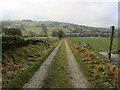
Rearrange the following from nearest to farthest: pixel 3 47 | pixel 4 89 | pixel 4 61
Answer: pixel 4 89, pixel 4 61, pixel 3 47

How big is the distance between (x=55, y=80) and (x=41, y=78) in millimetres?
1103

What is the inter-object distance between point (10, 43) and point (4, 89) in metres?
8.40

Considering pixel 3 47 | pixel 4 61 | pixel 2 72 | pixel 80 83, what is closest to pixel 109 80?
pixel 80 83

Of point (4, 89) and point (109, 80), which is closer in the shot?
point (4, 89)

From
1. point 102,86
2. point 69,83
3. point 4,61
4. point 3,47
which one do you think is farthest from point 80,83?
point 3,47

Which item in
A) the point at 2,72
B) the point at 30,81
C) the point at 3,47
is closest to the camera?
the point at 30,81

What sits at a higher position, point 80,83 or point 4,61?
point 4,61

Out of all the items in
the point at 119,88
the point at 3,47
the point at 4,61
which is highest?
the point at 3,47

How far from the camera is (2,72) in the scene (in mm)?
10234

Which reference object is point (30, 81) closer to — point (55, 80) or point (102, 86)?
point (55, 80)

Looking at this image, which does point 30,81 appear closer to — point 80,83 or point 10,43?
point 80,83

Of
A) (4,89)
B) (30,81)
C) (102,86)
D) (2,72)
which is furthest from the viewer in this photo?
(2,72)

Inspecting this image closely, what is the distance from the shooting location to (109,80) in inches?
350

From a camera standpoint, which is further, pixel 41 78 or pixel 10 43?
pixel 10 43
